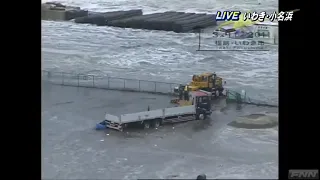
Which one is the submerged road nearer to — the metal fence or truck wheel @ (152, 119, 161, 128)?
the metal fence

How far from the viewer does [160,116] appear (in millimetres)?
2430

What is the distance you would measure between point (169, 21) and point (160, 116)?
519 millimetres

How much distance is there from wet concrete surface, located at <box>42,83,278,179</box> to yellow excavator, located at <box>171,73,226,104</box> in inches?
3.4

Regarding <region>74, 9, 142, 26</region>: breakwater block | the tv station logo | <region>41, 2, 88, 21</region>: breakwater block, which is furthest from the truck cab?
<region>41, 2, 88, 21</region>: breakwater block

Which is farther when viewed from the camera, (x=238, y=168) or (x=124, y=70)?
(x=124, y=70)

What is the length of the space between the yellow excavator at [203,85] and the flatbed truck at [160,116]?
54mm

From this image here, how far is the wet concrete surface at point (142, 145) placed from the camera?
2143 mm

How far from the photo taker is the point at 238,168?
2.11 m

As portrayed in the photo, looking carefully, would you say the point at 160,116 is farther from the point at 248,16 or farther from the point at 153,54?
the point at 248,16

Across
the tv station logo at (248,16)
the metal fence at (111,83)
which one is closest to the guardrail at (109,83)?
the metal fence at (111,83)

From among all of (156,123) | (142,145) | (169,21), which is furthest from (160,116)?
(169,21)
